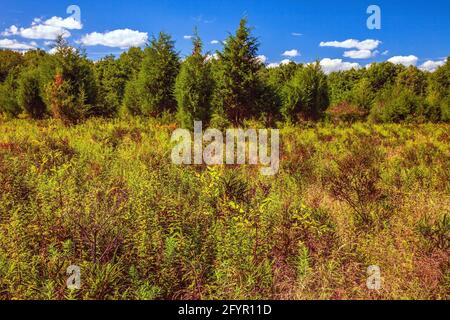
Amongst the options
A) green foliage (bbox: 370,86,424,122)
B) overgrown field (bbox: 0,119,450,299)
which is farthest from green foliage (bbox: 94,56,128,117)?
overgrown field (bbox: 0,119,450,299)

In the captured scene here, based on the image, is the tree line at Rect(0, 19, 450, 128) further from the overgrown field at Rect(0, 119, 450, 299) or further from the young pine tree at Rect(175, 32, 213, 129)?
the overgrown field at Rect(0, 119, 450, 299)

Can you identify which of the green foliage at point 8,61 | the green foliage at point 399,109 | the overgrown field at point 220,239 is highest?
the green foliage at point 8,61

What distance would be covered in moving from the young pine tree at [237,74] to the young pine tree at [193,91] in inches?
85.2

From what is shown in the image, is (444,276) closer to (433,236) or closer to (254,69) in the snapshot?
(433,236)

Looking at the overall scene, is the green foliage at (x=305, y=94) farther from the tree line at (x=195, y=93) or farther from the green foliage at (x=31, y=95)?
the green foliage at (x=31, y=95)

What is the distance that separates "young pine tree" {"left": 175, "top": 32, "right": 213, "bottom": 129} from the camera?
52.3 feet

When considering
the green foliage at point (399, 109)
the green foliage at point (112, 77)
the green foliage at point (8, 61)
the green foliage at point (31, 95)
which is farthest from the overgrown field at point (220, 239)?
the green foliage at point (8, 61)

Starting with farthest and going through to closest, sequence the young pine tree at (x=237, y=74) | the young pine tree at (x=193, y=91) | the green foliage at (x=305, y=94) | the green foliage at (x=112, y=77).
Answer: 1. the green foliage at (x=112, y=77)
2. the green foliage at (x=305, y=94)
3. the young pine tree at (x=237, y=74)
4. the young pine tree at (x=193, y=91)

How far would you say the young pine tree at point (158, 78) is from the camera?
19031 millimetres

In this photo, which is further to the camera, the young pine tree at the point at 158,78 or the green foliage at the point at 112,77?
the green foliage at the point at 112,77

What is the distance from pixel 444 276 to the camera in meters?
3.60

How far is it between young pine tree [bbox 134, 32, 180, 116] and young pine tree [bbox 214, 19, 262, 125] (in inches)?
100
